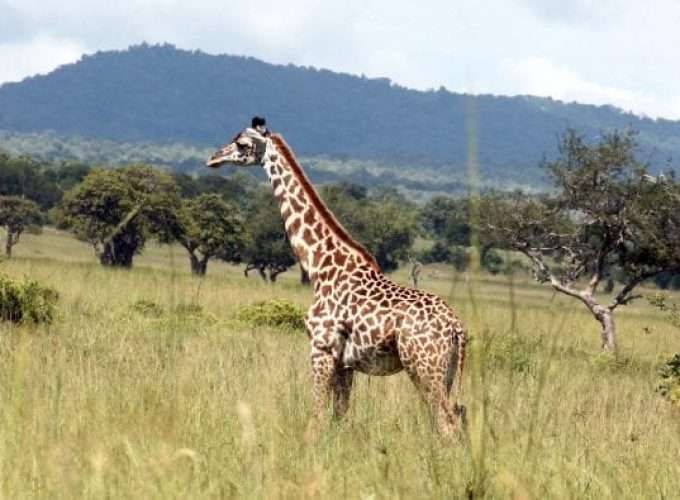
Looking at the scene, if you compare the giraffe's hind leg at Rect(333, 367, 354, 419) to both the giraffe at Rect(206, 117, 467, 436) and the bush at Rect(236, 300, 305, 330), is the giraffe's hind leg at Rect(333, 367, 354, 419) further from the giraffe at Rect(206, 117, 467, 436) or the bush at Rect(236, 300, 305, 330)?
the bush at Rect(236, 300, 305, 330)

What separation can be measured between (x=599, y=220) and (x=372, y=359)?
1751cm

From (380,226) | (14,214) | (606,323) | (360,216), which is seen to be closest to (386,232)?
(380,226)

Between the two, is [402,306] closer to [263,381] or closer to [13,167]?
[263,381]

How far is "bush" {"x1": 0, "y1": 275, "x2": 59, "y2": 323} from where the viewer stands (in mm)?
15383

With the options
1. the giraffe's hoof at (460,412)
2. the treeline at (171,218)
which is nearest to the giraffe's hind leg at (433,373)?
the giraffe's hoof at (460,412)

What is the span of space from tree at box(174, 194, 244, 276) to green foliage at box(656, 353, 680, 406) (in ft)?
151

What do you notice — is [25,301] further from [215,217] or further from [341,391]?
[215,217]

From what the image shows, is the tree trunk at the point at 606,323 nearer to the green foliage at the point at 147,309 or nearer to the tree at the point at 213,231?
the green foliage at the point at 147,309

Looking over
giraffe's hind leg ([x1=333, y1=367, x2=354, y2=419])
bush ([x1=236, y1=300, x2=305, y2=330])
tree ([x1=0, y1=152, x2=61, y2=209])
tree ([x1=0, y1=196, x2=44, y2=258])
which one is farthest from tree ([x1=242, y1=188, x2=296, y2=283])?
giraffe's hind leg ([x1=333, y1=367, x2=354, y2=419])

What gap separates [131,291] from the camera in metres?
27.7

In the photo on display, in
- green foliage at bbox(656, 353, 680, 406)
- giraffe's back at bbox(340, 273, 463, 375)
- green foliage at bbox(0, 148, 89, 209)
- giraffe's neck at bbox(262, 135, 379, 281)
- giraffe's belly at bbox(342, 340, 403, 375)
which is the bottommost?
green foliage at bbox(0, 148, 89, 209)

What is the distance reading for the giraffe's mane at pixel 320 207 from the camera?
906cm

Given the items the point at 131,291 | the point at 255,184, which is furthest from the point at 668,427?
the point at 255,184

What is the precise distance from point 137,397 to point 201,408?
421mm
